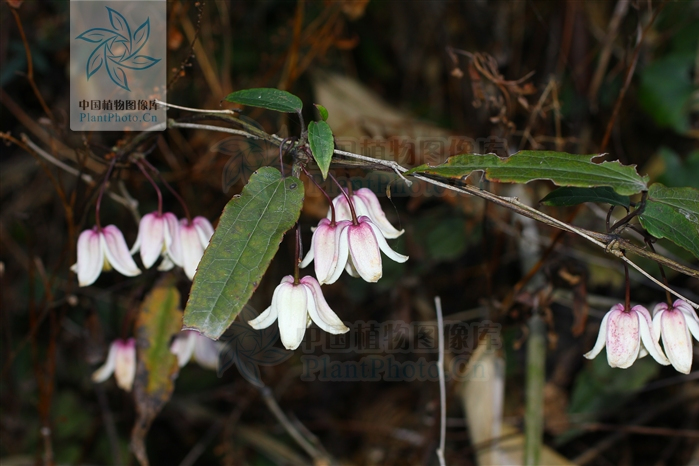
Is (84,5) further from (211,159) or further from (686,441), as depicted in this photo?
(686,441)

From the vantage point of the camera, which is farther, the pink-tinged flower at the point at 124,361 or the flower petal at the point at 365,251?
the pink-tinged flower at the point at 124,361

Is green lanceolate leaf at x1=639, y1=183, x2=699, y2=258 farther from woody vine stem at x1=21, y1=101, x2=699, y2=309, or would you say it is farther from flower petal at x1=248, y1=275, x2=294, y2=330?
flower petal at x1=248, y1=275, x2=294, y2=330

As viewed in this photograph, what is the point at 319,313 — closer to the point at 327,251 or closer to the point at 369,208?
the point at 327,251

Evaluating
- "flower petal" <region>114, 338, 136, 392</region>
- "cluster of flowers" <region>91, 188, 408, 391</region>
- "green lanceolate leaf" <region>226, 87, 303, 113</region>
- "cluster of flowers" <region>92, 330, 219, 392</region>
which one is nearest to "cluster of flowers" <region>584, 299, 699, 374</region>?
"cluster of flowers" <region>91, 188, 408, 391</region>

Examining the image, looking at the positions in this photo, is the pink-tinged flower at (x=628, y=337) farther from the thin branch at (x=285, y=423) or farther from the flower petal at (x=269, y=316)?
the thin branch at (x=285, y=423)

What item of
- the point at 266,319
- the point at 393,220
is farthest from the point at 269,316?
the point at 393,220

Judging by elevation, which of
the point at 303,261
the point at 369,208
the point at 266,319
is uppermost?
the point at 369,208

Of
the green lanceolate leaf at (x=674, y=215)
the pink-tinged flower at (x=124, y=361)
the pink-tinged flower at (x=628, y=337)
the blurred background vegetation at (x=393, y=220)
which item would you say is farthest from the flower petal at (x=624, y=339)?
the pink-tinged flower at (x=124, y=361)

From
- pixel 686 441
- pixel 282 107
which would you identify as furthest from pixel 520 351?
pixel 282 107
